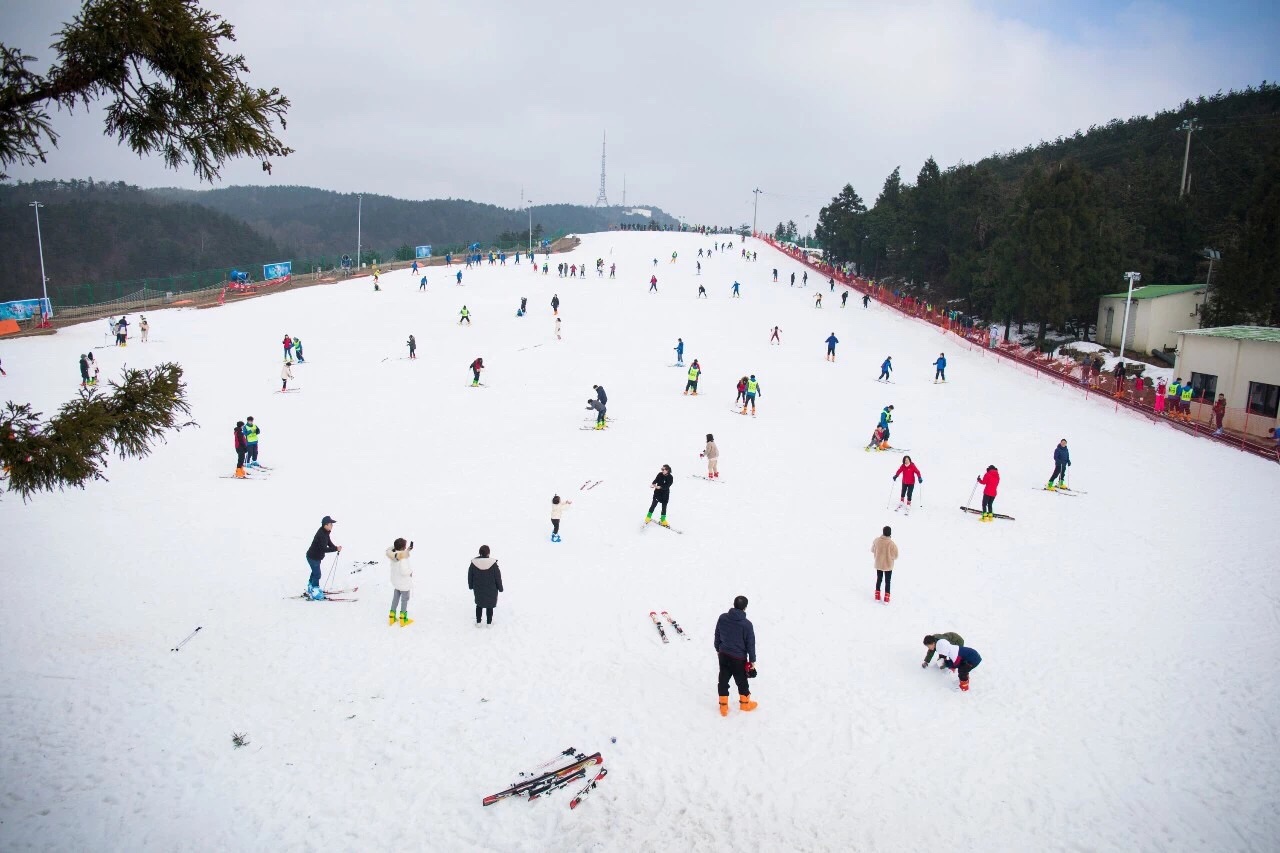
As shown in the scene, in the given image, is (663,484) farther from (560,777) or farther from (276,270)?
(276,270)

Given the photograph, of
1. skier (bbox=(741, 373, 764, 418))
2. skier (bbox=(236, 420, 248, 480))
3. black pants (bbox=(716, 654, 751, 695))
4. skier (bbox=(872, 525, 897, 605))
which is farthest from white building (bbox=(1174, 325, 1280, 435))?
skier (bbox=(236, 420, 248, 480))

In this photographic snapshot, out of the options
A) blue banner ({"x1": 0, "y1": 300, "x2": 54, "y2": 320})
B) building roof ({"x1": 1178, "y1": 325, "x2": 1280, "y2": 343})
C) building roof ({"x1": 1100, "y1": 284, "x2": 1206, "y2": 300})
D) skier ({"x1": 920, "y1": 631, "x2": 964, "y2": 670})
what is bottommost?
skier ({"x1": 920, "y1": 631, "x2": 964, "y2": 670})

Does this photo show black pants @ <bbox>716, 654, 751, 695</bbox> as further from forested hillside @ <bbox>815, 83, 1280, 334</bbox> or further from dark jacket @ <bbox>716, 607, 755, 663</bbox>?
forested hillside @ <bbox>815, 83, 1280, 334</bbox>

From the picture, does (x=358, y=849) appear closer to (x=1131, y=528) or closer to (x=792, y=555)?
(x=792, y=555)

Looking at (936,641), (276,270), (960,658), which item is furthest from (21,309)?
(960,658)

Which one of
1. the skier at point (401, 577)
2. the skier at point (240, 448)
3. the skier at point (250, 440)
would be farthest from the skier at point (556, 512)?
the skier at point (250, 440)

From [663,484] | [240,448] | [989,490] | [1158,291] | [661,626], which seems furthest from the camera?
[1158,291]

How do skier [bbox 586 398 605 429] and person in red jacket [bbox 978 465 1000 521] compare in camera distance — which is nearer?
person in red jacket [bbox 978 465 1000 521]

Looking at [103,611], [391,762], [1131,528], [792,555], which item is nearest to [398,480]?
[103,611]
